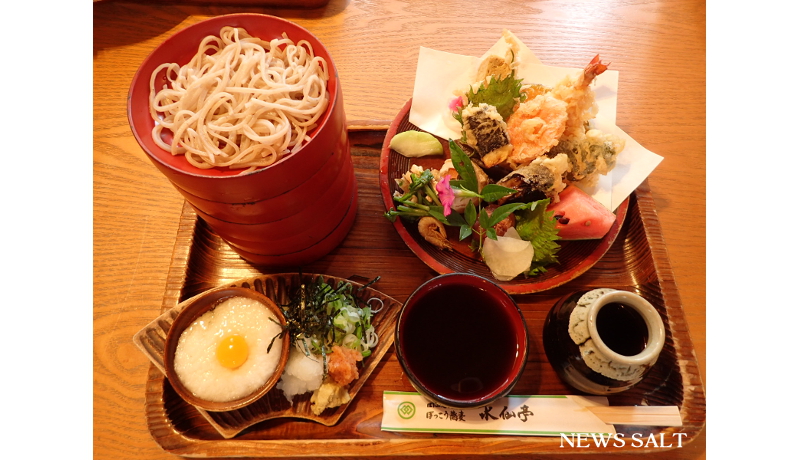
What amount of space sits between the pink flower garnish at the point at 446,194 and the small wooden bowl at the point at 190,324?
73 centimetres

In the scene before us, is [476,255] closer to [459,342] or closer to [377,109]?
[459,342]

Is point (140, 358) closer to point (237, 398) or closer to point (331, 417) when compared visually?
point (237, 398)

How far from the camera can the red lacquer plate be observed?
1592 millimetres

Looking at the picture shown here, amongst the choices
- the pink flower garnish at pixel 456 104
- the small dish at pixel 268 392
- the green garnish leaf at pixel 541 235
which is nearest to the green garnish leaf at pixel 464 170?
the green garnish leaf at pixel 541 235

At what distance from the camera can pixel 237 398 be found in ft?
4.36

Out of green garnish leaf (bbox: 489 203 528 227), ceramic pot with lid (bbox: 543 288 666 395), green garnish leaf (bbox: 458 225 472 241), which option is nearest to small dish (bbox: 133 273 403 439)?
green garnish leaf (bbox: 458 225 472 241)

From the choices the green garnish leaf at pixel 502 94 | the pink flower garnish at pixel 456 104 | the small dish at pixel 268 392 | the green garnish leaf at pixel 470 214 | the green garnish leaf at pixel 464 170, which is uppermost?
the green garnish leaf at pixel 502 94

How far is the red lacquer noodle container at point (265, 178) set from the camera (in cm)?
108

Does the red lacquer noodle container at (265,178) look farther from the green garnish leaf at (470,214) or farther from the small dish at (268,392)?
the green garnish leaf at (470,214)

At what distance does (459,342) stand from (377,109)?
1224mm

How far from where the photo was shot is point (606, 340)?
1.32 metres

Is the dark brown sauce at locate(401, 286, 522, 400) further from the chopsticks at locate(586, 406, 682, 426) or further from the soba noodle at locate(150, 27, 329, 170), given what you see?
the soba noodle at locate(150, 27, 329, 170)

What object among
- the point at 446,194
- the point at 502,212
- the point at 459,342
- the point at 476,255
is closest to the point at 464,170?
the point at 446,194

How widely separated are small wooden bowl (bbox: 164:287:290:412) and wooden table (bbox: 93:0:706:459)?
13.6 inches
